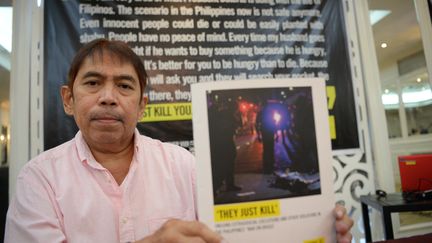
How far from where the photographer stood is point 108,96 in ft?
2.61

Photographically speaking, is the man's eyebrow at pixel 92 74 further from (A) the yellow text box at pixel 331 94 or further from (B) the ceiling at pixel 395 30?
(B) the ceiling at pixel 395 30

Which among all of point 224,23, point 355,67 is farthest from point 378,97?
point 224,23

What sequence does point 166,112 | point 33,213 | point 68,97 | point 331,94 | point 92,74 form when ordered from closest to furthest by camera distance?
point 33,213 < point 92,74 < point 68,97 < point 166,112 < point 331,94

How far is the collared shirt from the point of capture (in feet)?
2.35

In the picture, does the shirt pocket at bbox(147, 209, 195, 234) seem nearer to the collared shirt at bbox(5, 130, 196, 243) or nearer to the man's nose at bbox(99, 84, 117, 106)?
the collared shirt at bbox(5, 130, 196, 243)

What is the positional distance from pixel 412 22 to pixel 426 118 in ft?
2.83

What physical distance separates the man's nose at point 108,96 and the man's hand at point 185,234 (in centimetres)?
42

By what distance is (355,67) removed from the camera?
196 cm

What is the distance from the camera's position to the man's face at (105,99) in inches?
31.5

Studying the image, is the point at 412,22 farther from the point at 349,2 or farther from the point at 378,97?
the point at 378,97

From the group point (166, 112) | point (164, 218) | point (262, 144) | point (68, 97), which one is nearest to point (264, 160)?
point (262, 144)

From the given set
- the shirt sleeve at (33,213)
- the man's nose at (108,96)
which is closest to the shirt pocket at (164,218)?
the shirt sleeve at (33,213)

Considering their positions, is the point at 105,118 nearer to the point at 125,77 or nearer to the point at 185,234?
the point at 125,77

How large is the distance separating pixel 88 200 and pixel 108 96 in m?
0.30
